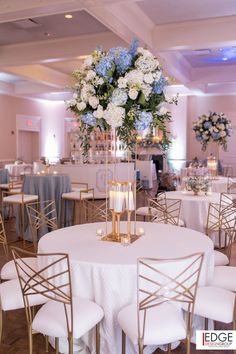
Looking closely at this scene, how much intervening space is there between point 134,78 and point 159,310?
1.61 meters

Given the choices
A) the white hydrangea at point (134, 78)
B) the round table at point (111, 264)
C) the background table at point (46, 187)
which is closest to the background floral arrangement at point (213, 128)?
the background table at point (46, 187)

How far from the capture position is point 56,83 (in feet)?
40.1

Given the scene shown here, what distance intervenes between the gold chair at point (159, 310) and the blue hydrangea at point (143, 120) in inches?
38.9

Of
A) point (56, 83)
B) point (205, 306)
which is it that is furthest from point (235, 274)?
point (56, 83)

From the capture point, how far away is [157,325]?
229 cm

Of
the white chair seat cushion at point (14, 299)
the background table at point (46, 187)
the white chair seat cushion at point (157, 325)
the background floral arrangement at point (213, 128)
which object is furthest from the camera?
the background floral arrangement at point (213, 128)

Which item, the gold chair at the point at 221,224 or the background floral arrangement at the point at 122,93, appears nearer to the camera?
the background floral arrangement at the point at 122,93

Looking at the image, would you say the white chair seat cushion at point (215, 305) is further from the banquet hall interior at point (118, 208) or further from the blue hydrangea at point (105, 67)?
the blue hydrangea at point (105, 67)

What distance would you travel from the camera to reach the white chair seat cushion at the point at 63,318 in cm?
233

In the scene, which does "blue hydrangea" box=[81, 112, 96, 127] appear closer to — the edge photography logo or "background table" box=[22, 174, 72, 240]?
the edge photography logo

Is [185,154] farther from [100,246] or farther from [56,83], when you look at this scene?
[100,246]

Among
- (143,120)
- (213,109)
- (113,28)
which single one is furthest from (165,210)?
(213,109)

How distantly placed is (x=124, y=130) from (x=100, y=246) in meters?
0.92

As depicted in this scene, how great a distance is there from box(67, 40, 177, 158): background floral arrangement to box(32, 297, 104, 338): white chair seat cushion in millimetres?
1258
